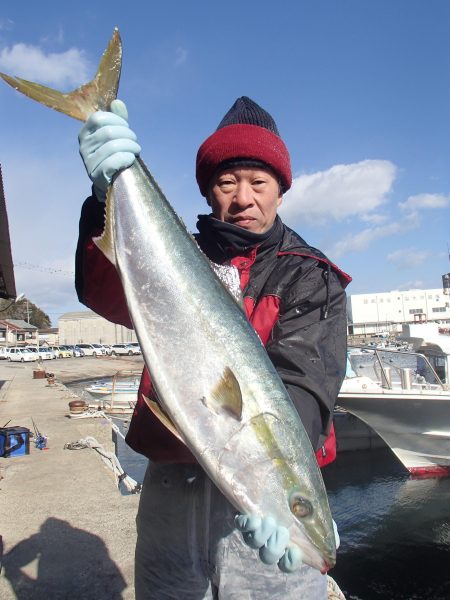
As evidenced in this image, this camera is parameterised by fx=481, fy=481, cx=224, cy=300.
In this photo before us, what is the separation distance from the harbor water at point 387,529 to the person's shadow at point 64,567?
5.49m

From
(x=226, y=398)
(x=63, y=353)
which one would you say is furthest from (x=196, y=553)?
(x=63, y=353)

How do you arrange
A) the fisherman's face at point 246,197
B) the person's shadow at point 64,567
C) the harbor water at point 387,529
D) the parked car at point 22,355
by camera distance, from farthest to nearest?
the parked car at point 22,355 < the harbor water at point 387,529 < the person's shadow at point 64,567 < the fisherman's face at point 246,197

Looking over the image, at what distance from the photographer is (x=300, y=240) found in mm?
2641

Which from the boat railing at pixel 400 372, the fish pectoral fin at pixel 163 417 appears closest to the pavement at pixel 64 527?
the fish pectoral fin at pixel 163 417

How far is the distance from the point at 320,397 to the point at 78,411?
1269 centimetres

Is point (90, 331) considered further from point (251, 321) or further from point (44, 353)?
Result: point (251, 321)

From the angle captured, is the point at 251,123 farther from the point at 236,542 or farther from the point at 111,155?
the point at 236,542

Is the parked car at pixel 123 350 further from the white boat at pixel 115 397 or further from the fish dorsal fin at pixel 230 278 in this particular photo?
the fish dorsal fin at pixel 230 278

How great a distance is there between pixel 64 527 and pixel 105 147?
15.3 ft

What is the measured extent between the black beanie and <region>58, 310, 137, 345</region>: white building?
86676 mm

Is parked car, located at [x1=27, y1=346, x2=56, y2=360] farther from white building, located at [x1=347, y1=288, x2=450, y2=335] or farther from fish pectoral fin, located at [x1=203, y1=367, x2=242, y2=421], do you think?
fish pectoral fin, located at [x1=203, y1=367, x2=242, y2=421]

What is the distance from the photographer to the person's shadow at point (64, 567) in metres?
4.04

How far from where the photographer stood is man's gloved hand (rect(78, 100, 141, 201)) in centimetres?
227

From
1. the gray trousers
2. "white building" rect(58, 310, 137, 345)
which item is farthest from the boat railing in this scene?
"white building" rect(58, 310, 137, 345)
